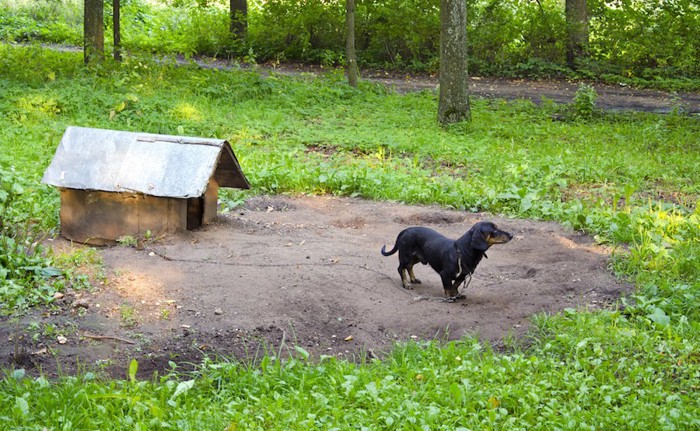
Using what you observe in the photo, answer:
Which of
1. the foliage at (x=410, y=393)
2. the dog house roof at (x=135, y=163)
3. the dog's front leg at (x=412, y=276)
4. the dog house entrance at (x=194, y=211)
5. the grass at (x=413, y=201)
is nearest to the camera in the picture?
the foliage at (x=410, y=393)

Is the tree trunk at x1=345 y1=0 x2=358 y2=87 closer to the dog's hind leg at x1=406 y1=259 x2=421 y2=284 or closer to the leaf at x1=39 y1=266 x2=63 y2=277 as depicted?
the dog's hind leg at x1=406 y1=259 x2=421 y2=284

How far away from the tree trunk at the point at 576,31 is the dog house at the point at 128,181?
17053 mm

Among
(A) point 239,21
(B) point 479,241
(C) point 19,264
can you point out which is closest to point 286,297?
(B) point 479,241

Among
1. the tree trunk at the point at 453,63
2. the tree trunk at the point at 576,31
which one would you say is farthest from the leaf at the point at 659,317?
the tree trunk at the point at 576,31

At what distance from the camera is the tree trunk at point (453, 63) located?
1484cm

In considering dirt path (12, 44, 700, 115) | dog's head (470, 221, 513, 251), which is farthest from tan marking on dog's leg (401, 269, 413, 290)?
dirt path (12, 44, 700, 115)

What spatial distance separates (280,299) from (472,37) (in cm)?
1867


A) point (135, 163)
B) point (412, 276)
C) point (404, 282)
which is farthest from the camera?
point (135, 163)

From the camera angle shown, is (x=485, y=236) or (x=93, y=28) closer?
(x=485, y=236)

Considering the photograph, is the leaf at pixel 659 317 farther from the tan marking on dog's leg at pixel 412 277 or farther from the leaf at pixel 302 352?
the leaf at pixel 302 352

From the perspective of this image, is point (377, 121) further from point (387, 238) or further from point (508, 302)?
point (508, 302)

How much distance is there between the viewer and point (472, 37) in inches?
944

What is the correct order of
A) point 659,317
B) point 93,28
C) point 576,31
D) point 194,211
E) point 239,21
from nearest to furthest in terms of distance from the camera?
point 659,317
point 194,211
point 93,28
point 576,31
point 239,21

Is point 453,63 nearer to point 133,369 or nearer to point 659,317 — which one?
point 659,317
